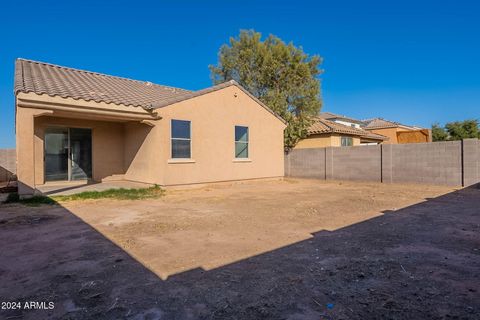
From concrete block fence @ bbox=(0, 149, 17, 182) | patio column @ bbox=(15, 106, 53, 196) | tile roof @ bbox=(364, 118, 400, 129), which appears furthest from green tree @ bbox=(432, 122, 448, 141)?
concrete block fence @ bbox=(0, 149, 17, 182)

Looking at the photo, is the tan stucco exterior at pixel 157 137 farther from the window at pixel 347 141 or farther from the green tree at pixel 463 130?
the green tree at pixel 463 130

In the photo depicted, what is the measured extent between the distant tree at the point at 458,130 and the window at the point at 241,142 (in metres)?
30.0

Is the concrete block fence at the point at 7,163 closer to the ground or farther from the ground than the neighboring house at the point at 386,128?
closer to the ground

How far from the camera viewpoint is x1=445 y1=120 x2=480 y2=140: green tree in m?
32.2

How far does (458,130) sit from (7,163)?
42.8m

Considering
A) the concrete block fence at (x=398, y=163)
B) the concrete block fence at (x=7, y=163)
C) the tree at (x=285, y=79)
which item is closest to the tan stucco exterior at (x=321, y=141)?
the tree at (x=285, y=79)

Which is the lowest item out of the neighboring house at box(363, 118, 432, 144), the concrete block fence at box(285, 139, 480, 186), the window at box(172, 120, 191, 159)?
the concrete block fence at box(285, 139, 480, 186)

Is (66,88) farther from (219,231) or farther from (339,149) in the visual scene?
(339,149)

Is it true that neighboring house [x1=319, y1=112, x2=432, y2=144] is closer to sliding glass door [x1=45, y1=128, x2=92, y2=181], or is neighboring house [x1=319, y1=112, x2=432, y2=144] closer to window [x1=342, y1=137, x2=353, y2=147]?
window [x1=342, y1=137, x2=353, y2=147]

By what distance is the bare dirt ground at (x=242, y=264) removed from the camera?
2787 millimetres

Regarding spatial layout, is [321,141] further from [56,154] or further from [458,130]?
[458,130]

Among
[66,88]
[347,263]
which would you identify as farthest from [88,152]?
[347,263]

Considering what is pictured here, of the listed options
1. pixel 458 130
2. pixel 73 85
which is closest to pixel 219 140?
pixel 73 85

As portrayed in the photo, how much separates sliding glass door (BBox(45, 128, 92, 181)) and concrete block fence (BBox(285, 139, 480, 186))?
39.2 ft
